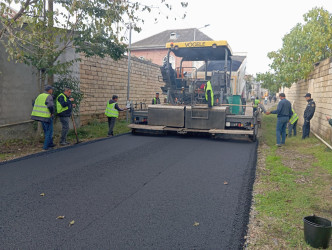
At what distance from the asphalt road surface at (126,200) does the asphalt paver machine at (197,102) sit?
84.5 inches

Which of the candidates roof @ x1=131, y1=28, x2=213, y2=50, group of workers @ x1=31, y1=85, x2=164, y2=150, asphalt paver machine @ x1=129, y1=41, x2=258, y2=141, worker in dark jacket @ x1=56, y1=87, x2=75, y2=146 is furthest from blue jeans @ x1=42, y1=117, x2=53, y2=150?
roof @ x1=131, y1=28, x2=213, y2=50

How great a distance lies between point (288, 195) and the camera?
4445 millimetres

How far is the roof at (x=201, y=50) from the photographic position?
9.59m

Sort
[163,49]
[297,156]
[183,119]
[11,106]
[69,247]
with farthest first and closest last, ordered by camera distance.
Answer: [163,49]
[183,119]
[11,106]
[297,156]
[69,247]

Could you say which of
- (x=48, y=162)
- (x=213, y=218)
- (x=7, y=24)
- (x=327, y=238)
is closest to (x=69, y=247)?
(x=213, y=218)

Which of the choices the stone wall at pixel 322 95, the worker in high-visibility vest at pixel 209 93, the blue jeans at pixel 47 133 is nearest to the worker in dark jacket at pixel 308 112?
the stone wall at pixel 322 95

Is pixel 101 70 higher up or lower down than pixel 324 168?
higher up

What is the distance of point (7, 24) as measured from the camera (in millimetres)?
Result: 5977

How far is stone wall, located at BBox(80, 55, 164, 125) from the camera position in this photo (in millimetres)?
11953

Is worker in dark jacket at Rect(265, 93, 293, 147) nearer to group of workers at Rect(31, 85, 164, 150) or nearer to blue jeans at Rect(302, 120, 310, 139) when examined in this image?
blue jeans at Rect(302, 120, 310, 139)

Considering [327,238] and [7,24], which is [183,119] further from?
[327,238]

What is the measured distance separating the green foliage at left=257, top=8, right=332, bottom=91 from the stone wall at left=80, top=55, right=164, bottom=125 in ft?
25.0

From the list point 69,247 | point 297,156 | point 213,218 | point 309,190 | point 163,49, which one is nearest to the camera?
point 69,247

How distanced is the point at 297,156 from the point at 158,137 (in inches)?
169
